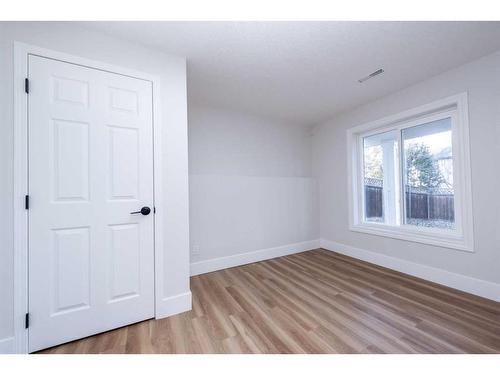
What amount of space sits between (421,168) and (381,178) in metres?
0.54

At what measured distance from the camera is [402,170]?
116 inches

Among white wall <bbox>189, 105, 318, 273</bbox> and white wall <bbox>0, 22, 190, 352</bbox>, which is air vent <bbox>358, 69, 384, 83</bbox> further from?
white wall <bbox>0, 22, 190, 352</bbox>

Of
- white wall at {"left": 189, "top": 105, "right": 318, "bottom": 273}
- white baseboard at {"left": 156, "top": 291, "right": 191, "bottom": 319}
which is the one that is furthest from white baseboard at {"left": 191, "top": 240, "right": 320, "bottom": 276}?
white baseboard at {"left": 156, "top": 291, "right": 191, "bottom": 319}

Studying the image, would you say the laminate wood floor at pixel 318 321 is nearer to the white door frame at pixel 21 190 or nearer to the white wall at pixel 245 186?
the white door frame at pixel 21 190

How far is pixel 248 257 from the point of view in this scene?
129 inches

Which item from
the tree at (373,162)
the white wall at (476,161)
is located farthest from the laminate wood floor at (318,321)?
the tree at (373,162)

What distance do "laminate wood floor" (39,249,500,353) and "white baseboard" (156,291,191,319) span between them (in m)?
0.07

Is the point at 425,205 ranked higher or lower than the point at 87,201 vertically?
lower

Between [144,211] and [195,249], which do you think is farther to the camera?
[195,249]

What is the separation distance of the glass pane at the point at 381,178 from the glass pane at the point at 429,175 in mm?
150

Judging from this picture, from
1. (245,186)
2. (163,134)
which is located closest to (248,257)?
(245,186)

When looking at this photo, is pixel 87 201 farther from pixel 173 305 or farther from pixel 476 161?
pixel 476 161

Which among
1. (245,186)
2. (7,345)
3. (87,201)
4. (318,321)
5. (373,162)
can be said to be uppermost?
(373,162)

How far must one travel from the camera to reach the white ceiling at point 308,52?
5.49 ft
